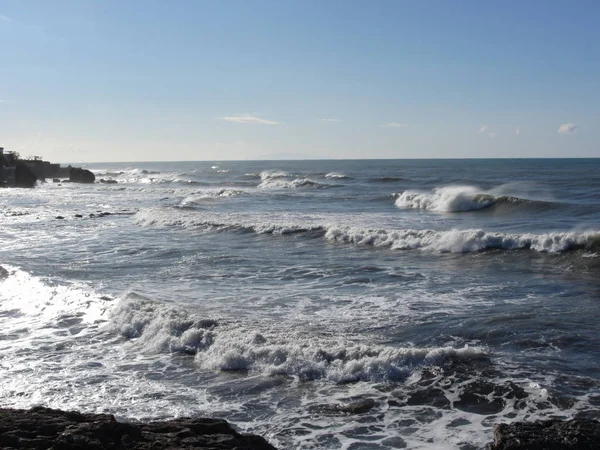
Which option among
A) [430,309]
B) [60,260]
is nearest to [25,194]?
[60,260]

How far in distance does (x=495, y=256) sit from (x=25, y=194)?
45.0m

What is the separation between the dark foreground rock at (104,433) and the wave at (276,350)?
322cm

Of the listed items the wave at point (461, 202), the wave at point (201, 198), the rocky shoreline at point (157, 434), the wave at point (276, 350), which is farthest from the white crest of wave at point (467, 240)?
the wave at point (201, 198)

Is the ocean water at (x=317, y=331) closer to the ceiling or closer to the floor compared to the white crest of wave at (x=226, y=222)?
closer to the floor

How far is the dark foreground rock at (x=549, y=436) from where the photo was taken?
5621 millimetres

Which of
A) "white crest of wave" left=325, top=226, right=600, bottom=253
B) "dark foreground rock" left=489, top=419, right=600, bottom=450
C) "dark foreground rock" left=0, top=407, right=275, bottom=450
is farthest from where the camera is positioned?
"white crest of wave" left=325, top=226, right=600, bottom=253

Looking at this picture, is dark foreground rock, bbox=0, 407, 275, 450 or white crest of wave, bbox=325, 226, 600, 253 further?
white crest of wave, bbox=325, 226, 600, 253

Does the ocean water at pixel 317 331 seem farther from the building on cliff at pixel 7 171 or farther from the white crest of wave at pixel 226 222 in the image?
the building on cliff at pixel 7 171

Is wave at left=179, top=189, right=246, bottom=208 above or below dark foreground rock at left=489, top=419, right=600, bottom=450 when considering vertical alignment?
above

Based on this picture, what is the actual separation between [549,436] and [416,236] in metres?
17.2

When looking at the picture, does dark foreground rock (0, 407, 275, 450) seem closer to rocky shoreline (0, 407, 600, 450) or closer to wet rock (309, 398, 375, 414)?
rocky shoreline (0, 407, 600, 450)

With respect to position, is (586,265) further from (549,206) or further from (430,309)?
(549,206)

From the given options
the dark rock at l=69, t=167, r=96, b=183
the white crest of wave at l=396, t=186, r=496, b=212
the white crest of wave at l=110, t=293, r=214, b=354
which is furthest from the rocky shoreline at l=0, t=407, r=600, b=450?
the dark rock at l=69, t=167, r=96, b=183

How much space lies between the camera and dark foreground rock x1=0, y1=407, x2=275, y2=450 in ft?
17.3
